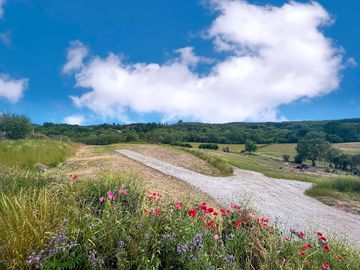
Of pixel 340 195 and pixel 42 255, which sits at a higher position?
pixel 42 255

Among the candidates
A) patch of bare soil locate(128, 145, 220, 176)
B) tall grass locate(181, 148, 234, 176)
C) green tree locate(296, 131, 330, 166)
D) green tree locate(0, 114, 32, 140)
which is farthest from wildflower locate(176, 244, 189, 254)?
green tree locate(296, 131, 330, 166)

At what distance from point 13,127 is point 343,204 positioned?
3848cm

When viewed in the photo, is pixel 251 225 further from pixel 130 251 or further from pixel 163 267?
pixel 130 251

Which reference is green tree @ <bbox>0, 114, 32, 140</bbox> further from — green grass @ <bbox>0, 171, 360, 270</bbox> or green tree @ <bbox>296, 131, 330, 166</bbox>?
green tree @ <bbox>296, 131, 330, 166</bbox>

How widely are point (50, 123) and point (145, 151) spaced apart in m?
62.3

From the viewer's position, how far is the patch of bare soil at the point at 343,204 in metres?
11.2

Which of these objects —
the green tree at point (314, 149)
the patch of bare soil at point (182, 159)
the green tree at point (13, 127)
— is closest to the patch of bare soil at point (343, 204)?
the patch of bare soil at point (182, 159)

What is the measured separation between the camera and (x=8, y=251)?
9.54ft

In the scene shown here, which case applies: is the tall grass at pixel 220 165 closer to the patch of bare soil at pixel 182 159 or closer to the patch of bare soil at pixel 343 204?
the patch of bare soil at pixel 182 159

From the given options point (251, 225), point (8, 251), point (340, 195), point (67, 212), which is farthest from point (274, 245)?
point (340, 195)

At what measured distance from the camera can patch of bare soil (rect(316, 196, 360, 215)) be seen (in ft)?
36.9

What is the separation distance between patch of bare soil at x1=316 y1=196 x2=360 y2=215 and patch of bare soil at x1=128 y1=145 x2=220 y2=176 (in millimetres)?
5609

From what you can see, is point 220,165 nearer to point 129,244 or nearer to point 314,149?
point 129,244

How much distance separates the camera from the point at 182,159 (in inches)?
777
